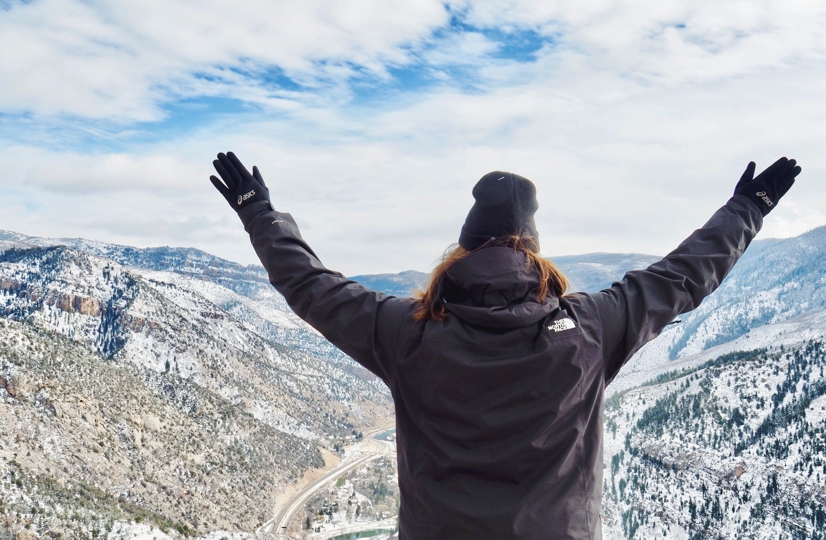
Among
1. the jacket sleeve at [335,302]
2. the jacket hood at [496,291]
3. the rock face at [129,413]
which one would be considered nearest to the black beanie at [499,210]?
the jacket hood at [496,291]

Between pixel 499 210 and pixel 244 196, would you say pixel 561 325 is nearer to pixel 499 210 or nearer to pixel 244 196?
pixel 499 210

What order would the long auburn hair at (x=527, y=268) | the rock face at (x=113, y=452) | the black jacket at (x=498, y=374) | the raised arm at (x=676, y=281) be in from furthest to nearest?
1. the rock face at (x=113, y=452)
2. the raised arm at (x=676, y=281)
3. the long auburn hair at (x=527, y=268)
4. the black jacket at (x=498, y=374)

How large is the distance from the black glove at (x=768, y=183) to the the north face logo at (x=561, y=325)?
5.96 feet

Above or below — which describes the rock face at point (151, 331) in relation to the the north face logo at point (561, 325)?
above

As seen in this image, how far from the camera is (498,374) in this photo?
3197mm

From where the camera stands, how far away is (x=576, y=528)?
3.33 metres

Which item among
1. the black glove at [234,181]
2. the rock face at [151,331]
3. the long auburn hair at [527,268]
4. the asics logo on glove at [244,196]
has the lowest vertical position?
the long auburn hair at [527,268]

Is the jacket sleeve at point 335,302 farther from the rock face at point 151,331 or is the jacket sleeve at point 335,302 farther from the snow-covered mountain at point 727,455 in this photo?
the rock face at point 151,331

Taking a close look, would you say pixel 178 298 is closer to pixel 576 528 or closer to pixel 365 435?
pixel 365 435

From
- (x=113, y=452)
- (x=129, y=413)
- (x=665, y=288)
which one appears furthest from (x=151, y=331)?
(x=665, y=288)

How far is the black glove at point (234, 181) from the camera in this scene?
423 centimetres

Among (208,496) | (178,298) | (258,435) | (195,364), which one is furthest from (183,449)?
(178,298)

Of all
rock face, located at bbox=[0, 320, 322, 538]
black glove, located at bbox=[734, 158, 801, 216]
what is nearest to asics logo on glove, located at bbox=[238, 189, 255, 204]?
black glove, located at bbox=[734, 158, 801, 216]

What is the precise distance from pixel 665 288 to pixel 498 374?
3.87ft
